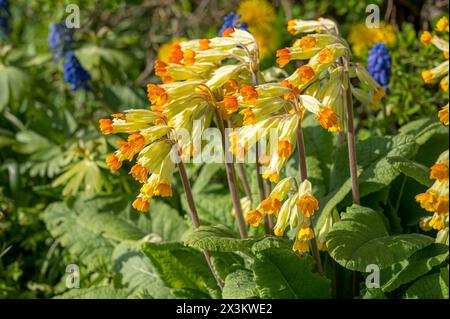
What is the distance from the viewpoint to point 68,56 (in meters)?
4.67

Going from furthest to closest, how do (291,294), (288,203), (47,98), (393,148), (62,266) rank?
1. (47,98)
2. (62,266)
3. (393,148)
4. (291,294)
5. (288,203)

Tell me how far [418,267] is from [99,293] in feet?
5.11

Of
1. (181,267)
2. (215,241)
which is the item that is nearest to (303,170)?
(215,241)

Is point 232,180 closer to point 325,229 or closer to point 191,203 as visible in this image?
point 191,203

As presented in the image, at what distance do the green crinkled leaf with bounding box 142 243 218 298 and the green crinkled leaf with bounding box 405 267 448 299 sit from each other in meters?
0.89

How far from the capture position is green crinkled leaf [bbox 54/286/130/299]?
3.55 m

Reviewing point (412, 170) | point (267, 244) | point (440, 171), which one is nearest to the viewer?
point (440, 171)

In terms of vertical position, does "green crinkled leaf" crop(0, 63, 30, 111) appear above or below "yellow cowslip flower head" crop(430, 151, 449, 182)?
above

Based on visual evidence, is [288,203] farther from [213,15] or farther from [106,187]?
[213,15]

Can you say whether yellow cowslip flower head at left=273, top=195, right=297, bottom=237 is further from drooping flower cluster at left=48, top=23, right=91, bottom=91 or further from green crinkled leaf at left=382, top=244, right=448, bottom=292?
drooping flower cluster at left=48, top=23, right=91, bottom=91

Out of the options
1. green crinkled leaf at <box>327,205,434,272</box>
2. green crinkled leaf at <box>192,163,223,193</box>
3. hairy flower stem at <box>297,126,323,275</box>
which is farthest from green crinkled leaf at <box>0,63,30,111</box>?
green crinkled leaf at <box>327,205,434,272</box>

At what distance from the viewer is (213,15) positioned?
6438 mm

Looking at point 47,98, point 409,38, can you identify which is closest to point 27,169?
point 47,98
